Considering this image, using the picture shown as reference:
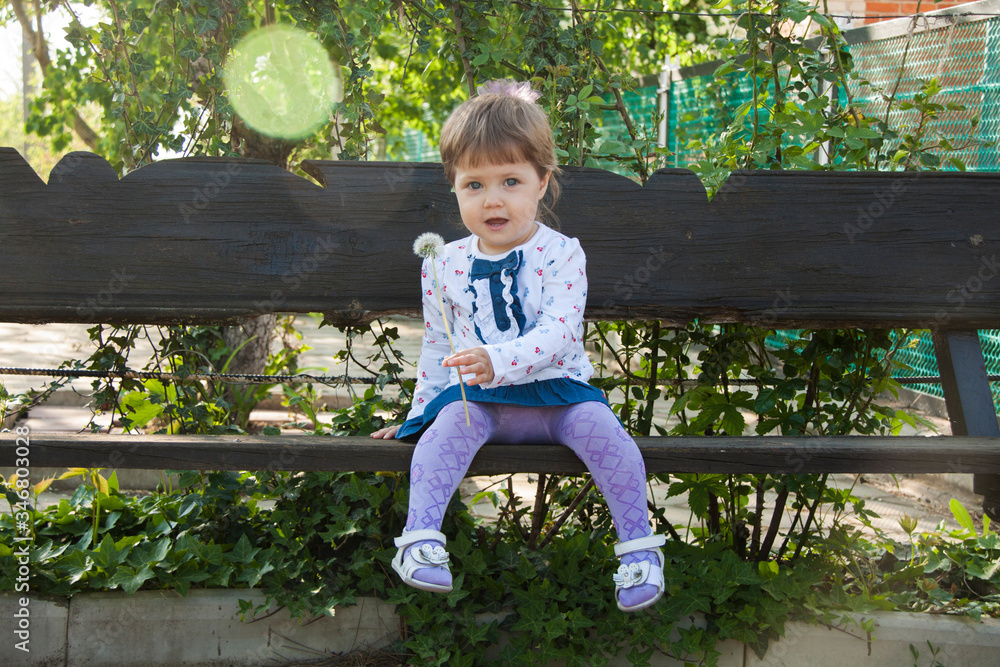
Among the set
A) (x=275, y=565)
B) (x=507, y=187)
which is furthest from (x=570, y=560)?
(x=507, y=187)

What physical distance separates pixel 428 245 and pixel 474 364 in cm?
42

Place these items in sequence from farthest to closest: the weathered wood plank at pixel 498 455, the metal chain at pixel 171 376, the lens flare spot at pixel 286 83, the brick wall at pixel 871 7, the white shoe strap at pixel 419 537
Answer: the brick wall at pixel 871 7 → the lens flare spot at pixel 286 83 → the metal chain at pixel 171 376 → the weathered wood plank at pixel 498 455 → the white shoe strap at pixel 419 537

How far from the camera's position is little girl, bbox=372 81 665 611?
1.92 m

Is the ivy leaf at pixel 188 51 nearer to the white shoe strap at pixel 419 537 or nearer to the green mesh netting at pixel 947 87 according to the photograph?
the white shoe strap at pixel 419 537

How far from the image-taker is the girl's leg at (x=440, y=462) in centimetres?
191

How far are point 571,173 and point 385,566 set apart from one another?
1276 millimetres

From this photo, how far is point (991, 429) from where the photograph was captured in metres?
2.32

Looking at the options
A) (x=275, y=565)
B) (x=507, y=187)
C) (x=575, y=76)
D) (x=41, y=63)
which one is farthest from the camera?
(x=41, y=63)

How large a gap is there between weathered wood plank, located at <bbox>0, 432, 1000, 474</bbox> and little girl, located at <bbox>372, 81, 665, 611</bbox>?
3.3 inches

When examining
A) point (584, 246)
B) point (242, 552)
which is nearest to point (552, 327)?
point (584, 246)

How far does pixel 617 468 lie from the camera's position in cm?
196

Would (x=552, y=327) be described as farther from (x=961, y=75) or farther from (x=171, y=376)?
(x=961, y=75)

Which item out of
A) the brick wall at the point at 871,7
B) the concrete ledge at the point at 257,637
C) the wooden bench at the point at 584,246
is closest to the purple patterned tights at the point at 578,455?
the wooden bench at the point at 584,246

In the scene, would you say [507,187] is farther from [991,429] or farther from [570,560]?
[991,429]
